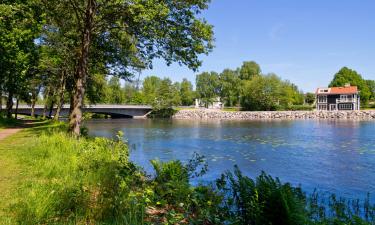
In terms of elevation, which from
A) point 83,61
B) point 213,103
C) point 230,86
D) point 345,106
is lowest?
point 345,106

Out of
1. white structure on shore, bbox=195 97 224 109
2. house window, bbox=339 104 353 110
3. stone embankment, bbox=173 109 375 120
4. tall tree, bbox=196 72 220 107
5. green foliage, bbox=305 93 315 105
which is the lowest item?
stone embankment, bbox=173 109 375 120

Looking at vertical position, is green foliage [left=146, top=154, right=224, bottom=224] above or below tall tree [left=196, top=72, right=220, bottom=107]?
below

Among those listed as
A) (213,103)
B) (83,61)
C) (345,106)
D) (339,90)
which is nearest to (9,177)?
(83,61)

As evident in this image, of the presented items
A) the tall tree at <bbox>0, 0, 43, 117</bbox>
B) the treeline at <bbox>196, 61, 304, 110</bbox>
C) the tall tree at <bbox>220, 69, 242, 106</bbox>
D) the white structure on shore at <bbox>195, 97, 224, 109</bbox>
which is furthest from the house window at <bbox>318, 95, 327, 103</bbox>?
the tall tree at <bbox>0, 0, 43, 117</bbox>

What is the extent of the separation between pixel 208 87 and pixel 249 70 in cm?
2196

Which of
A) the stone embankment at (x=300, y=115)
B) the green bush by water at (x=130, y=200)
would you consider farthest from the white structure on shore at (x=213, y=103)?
the green bush by water at (x=130, y=200)

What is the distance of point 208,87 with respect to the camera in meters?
162

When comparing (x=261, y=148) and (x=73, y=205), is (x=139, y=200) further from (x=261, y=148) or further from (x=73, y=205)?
(x=261, y=148)

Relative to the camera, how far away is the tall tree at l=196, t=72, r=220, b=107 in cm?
16038

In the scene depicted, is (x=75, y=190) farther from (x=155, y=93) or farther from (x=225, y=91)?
(x=225, y=91)

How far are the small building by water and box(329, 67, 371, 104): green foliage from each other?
6.82m

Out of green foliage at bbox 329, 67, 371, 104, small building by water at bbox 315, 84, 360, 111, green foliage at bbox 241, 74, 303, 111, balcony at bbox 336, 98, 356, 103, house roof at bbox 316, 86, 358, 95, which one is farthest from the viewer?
green foliage at bbox 329, 67, 371, 104

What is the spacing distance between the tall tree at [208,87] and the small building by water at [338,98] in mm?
43184

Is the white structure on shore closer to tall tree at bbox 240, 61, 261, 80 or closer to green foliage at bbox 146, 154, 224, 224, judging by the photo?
tall tree at bbox 240, 61, 261, 80
